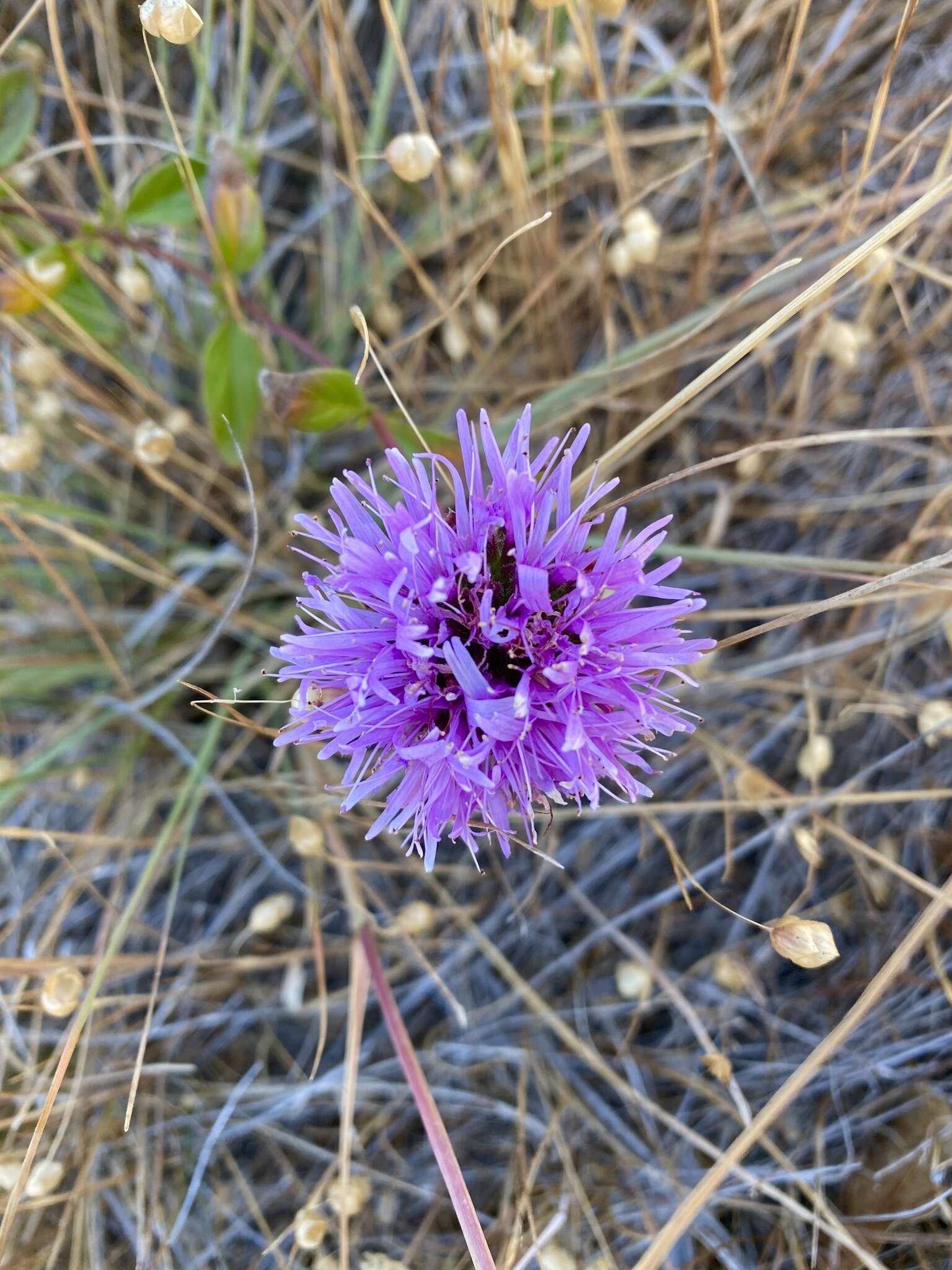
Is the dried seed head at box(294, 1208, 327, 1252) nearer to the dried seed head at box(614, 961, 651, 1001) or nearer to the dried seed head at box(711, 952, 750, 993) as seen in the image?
the dried seed head at box(614, 961, 651, 1001)

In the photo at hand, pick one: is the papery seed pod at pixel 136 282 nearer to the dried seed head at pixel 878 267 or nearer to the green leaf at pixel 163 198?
the green leaf at pixel 163 198

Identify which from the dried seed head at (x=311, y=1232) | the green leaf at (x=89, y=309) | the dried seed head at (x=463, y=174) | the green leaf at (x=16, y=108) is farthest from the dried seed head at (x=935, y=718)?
the green leaf at (x=16, y=108)

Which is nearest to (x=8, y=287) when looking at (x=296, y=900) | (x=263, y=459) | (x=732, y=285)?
(x=263, y=459)

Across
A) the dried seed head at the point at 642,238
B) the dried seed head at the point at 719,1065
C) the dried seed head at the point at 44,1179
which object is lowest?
the dried seed head at the point at 44,1179

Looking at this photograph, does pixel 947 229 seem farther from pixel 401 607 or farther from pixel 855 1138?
pixel 855 1138

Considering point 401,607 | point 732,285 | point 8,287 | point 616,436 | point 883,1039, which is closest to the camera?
point 401,607

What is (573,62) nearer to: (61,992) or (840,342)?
(840,342)

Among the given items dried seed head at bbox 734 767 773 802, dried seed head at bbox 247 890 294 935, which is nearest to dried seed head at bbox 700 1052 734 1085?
dried seed head at bbox 734 767 773 802
